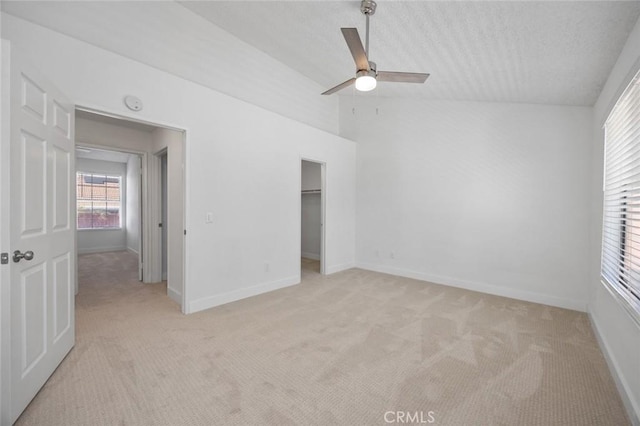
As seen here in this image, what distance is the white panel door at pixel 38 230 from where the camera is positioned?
1.60 m

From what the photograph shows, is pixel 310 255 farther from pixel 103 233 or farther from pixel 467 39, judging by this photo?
pixel 103 233

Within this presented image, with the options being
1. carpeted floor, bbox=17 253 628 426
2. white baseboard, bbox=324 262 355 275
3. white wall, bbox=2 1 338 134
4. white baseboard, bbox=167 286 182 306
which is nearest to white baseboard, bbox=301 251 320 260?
white baseboard, bbox=324 262 355 275

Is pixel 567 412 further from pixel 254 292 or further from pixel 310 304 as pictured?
pixel 254 292

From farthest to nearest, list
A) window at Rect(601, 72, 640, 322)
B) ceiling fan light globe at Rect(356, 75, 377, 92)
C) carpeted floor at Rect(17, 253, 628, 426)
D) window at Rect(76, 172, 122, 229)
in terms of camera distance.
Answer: window at Rect(76, 172, 122, 229), ceiling fan light globe at Rect(356, 75, 377, 92), window at Rect(601, 72, 640, 322), carpeted floor at Rect(17, 253, 628, 426)

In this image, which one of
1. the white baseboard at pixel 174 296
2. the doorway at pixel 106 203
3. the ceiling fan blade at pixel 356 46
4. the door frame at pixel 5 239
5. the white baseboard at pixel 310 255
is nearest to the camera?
the door frame at pixel 5 239

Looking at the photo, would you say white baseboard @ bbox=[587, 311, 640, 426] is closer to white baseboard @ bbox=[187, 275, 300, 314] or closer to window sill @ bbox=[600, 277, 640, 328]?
window sill @ bbox=[600, 277, 640, 328]

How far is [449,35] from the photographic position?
266 centimetres

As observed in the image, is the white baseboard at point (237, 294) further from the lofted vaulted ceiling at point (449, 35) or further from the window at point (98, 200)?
the window at point (98, 200)

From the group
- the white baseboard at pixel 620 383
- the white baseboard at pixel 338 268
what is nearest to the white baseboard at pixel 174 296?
the white baseboard at pixel 338 268

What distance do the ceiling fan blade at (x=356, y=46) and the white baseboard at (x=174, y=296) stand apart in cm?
332

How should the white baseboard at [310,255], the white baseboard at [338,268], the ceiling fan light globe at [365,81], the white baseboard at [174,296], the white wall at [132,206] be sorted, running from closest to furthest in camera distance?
the ceiling fan light globe at [365,81], the white baseboard at [174,296], the white baseboard at [338,268], the white baseboard at [310,255], the white wall at [132,206]

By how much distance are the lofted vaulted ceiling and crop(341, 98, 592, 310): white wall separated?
446 mm

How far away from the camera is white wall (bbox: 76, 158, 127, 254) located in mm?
7332

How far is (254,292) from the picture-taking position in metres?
3.93
